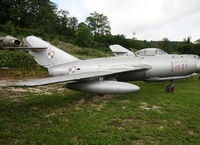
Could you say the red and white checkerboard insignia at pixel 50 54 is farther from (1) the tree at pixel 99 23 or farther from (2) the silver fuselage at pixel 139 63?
(1) the tree at pixel 99 23

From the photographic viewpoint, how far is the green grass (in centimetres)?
273

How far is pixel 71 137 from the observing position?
2.79 metres

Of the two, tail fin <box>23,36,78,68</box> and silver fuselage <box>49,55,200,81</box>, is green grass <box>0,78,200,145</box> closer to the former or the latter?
silver fuselage <box>49,55,200,81</box>

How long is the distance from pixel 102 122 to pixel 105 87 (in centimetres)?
161

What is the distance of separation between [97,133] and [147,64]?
4.19 m

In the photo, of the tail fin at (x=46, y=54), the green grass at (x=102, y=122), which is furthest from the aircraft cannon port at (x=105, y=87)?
the tail fin at (x=46, y=54)

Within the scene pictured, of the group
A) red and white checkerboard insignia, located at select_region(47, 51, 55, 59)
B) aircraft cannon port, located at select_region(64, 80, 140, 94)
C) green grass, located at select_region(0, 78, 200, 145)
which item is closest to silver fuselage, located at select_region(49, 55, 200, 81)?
red and white checkerboard insignia, located at select_region(47, 51, 55, 59)

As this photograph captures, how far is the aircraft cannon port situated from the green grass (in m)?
0.51

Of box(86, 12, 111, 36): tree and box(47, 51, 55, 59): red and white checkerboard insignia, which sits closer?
box(47, 51, 55, 59): red and white checkerboard insignia

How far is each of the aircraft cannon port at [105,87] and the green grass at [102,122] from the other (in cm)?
51

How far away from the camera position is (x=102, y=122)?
3.44 m

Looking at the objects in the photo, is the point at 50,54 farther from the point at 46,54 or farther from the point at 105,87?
the point at 105,87

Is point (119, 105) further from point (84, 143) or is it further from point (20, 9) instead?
point (20, 9)

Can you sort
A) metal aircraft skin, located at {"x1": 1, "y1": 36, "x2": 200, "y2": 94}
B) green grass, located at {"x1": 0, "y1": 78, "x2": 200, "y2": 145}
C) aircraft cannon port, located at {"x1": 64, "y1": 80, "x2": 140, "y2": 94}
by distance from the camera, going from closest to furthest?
green grass, located at {"x1": 0, "y1": 78, "x2": 200, "y2": 145} < aircraft cannon port, located at {"x1": 64, "y1": 80, "x2": 140, "y2": 94} < metal aircraft skin, located at {"x1": 1, "y1": 36, "x2": 200, "y2": 94}
